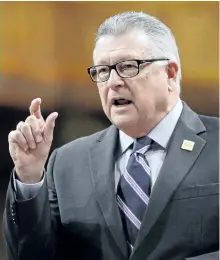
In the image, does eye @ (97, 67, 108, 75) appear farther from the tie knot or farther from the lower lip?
the tie knot

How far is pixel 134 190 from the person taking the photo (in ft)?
3.61

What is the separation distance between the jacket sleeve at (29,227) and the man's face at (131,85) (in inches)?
11.0

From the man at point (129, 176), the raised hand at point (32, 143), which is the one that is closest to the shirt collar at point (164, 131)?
the man at point (129, 176)

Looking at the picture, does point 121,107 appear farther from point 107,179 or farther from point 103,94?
point 107,179

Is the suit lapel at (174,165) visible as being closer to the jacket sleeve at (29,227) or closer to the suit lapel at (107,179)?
the suit lapel at (107,179)

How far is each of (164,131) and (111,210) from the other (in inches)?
10.5

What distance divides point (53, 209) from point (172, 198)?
0.34 meters

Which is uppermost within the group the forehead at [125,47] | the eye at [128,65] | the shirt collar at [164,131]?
the forehead at [125,47]

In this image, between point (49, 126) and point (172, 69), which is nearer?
point (49, 126)

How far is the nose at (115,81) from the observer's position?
1.06 meters

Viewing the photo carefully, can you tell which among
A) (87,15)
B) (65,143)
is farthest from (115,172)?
(87,15)

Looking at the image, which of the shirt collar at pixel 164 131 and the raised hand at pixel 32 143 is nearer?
the raised hand at pixel 32 143

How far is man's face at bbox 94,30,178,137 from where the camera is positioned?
3.48 feet

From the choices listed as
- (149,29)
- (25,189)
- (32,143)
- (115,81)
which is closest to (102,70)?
(115,81)
